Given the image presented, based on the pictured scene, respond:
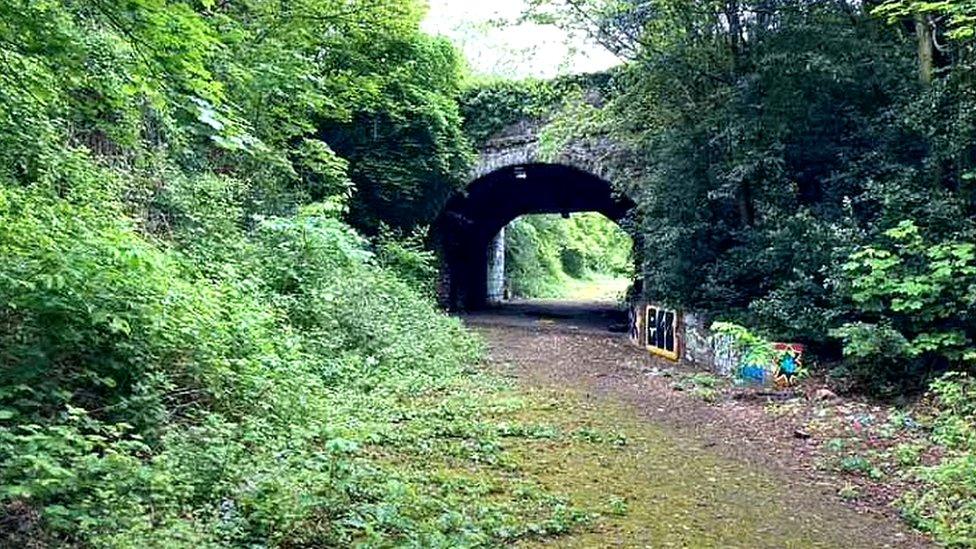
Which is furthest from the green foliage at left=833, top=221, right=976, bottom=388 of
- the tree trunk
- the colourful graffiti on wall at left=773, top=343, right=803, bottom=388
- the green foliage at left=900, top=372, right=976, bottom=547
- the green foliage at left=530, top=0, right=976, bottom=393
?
the tree trunk

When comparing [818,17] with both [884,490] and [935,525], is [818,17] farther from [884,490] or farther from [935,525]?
[935,525]

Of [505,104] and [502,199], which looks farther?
[502,199]

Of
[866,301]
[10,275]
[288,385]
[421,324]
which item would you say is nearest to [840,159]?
[866,301]

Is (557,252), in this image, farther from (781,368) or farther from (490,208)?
(781,368)

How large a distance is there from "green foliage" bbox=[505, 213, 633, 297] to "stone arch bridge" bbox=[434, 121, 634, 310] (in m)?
3.13

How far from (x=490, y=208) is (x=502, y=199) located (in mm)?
470

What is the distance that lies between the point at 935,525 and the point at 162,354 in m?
4.66

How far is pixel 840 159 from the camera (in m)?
9.11

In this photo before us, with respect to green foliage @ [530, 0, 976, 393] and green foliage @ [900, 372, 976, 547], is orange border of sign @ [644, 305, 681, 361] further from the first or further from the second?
green foliage @ [900, 372, 976, 547]

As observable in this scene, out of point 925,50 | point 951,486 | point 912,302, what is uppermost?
point 925,50

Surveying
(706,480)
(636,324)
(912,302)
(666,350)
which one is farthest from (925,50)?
(636,324)

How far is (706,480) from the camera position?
511 centimetres

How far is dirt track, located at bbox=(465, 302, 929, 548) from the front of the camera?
4016 mm

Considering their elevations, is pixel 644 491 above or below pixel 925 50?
below
